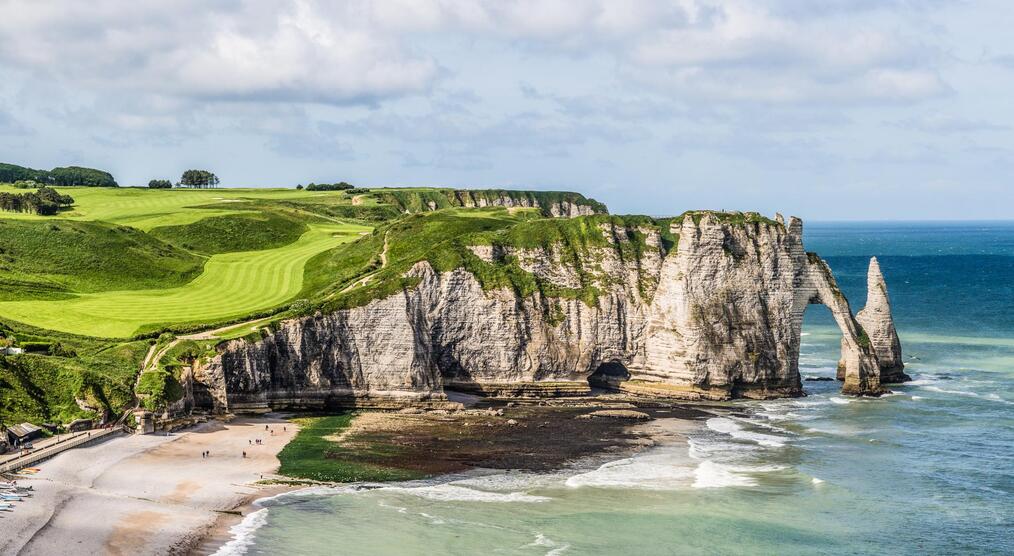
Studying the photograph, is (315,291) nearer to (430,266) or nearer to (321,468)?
(430,266)

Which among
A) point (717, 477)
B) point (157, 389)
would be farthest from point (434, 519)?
point (157, 389)

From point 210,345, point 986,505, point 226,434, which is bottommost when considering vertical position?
point 986,505

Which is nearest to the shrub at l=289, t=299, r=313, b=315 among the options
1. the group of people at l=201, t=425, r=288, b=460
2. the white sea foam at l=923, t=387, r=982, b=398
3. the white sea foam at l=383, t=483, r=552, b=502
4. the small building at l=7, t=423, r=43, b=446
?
the group of people at l=201, t=425, r=288, b=460

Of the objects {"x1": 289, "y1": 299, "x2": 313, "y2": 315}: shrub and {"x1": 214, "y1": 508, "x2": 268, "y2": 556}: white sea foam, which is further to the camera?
{"x1": 289, "y1": 299, "x2": 313, "y2": 315}: shrub

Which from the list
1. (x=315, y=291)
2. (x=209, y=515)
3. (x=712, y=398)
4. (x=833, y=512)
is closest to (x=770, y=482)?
(x=833, y=512)

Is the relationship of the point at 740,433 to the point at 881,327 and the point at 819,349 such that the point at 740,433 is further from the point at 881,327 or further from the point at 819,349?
the point at 819,349

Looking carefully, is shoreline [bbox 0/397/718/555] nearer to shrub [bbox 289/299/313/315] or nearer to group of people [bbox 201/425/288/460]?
group of people [bbox 201/425/288/460]

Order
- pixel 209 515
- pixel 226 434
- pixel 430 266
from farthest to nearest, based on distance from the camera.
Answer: pixel 430 266, pixel 226 434, pixel 209 515
